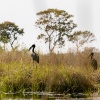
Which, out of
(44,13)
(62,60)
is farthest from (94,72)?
(44,13)

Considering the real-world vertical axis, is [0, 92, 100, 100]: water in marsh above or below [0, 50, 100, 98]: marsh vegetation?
below

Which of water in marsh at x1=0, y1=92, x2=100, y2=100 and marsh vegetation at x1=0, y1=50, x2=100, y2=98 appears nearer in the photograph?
water in marsh at x1=0, y1=92, x2=100, y2=100

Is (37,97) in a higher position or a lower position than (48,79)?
lower

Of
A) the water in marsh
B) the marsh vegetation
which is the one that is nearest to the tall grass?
the marsh vegetation

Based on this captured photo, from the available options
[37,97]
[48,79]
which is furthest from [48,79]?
[37,97]

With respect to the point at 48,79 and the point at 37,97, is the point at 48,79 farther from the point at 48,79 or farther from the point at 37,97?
the point at 37,97

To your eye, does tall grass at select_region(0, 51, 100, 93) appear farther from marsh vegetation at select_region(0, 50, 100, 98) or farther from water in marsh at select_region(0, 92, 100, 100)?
water in marsh at select_region(0, 92, 100, 100)

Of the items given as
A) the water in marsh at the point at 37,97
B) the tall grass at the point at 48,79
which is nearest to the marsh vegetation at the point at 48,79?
the tall grass at the point at 48,79

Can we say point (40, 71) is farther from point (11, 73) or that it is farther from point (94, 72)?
point (94, 72)

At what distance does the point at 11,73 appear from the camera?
1200 cm

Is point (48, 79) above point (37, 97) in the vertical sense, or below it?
above

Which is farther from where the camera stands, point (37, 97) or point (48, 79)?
point (48, 79)

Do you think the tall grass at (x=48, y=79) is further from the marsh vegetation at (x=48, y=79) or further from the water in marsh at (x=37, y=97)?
the water in marsh at (x=37, y=97)

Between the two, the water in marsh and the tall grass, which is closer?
the water in marsh
